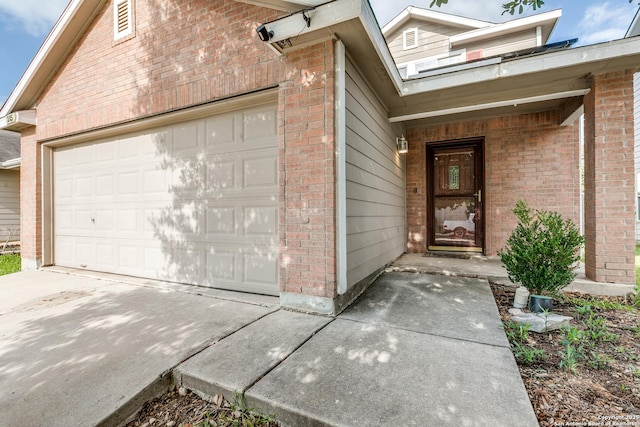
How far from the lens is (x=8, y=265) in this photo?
5832 millimetres

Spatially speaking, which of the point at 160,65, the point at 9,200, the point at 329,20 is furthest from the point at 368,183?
the point at 9,200

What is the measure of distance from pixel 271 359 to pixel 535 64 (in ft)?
13.4

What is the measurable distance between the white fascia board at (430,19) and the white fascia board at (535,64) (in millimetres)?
7711

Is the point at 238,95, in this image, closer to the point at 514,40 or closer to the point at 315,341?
the point at 315,341

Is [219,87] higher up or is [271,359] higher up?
[219,87]

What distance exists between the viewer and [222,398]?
5.40 ft

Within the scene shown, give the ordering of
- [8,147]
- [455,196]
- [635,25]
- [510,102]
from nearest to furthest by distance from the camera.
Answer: [510,102]
[635,25]
[455,196]
[8,147]

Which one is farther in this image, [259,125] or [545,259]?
[259,125]

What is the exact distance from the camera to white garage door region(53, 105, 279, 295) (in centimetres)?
337

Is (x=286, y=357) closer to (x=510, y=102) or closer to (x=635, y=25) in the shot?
(x=510, y=102)

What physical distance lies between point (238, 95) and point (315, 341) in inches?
108

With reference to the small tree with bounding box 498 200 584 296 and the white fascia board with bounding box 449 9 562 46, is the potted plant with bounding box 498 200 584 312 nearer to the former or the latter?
the small tree with bounding box 498 200 584 296

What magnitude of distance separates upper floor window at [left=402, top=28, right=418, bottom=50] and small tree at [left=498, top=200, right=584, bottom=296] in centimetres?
945

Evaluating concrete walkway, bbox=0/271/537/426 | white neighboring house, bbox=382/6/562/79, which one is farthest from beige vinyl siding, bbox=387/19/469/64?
concrete walkway, bbox=0/271/537/426
